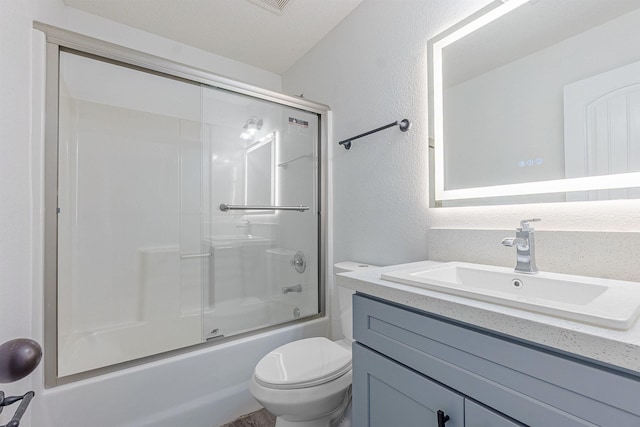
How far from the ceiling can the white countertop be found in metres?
1.79

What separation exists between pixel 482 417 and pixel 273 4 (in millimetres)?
2131

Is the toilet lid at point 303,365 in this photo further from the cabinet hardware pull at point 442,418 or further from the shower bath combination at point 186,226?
the cabinet hardware pull at point 442,418

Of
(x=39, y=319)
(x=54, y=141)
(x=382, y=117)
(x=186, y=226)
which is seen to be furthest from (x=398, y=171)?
(x=39, y=319)

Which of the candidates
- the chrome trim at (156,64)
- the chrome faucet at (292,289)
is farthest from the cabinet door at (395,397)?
the chrome trim at (156,64)

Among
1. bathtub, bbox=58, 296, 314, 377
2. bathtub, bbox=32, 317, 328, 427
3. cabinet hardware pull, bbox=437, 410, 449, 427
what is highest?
cabinet hardware pull, bbox=437, 410, 449, 427

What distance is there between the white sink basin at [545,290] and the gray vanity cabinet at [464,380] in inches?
3.1

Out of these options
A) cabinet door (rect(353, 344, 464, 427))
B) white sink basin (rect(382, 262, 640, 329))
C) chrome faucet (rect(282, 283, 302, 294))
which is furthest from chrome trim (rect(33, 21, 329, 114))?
cabinet door (rect(353, 344, 464, 427))

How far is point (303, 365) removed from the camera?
4.02ft

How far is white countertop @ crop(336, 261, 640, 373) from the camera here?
0.46m

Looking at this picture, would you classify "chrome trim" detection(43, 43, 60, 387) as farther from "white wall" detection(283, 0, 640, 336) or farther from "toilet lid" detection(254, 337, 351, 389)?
"white wall" detection(283, 0, 640, 336)

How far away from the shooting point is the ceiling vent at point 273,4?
173cm

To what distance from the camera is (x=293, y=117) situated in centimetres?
199

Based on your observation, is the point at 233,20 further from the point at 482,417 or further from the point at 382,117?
the point at 482,417

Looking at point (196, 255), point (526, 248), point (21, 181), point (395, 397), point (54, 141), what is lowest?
point (395, 397)
